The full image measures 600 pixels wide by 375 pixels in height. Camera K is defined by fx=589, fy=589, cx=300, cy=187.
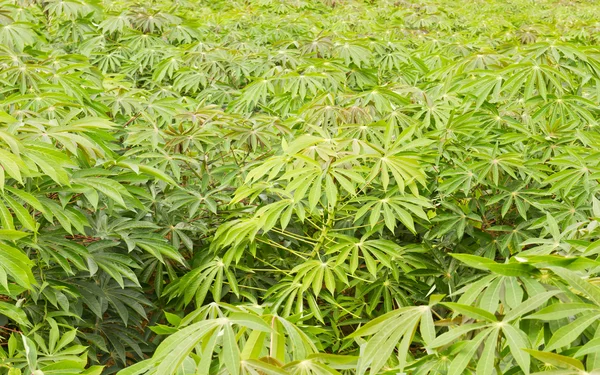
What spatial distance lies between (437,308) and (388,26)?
→ 3.96m

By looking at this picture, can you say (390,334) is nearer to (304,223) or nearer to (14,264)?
(14,264)

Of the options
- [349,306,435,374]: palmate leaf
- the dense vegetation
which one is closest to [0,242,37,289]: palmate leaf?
the dense vegetation

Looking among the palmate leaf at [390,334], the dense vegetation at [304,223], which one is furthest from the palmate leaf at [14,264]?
the palmate leaf at [390,334]

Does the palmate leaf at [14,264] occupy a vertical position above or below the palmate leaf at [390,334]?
below

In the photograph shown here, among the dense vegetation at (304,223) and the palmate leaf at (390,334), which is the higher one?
the palmate leaf at (390,334)

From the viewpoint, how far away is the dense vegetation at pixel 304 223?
1.25 m

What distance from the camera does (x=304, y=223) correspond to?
2.72m

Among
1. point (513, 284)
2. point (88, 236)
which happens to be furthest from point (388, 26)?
point (513, 284)

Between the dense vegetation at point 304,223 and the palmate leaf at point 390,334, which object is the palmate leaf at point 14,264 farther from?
the palmate leaf at point 390,334

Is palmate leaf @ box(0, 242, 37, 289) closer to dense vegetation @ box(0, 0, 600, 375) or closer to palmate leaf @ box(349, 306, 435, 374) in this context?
dense vegetation @ box(0, 0, 600, 375)

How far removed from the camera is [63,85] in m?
2.87

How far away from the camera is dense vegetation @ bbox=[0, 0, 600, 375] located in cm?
125

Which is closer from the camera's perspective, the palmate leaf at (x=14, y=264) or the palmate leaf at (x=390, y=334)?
the palmate leaf at (x=390, y=334)

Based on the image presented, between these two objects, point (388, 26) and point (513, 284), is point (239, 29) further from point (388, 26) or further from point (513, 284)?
point (513, 284)
